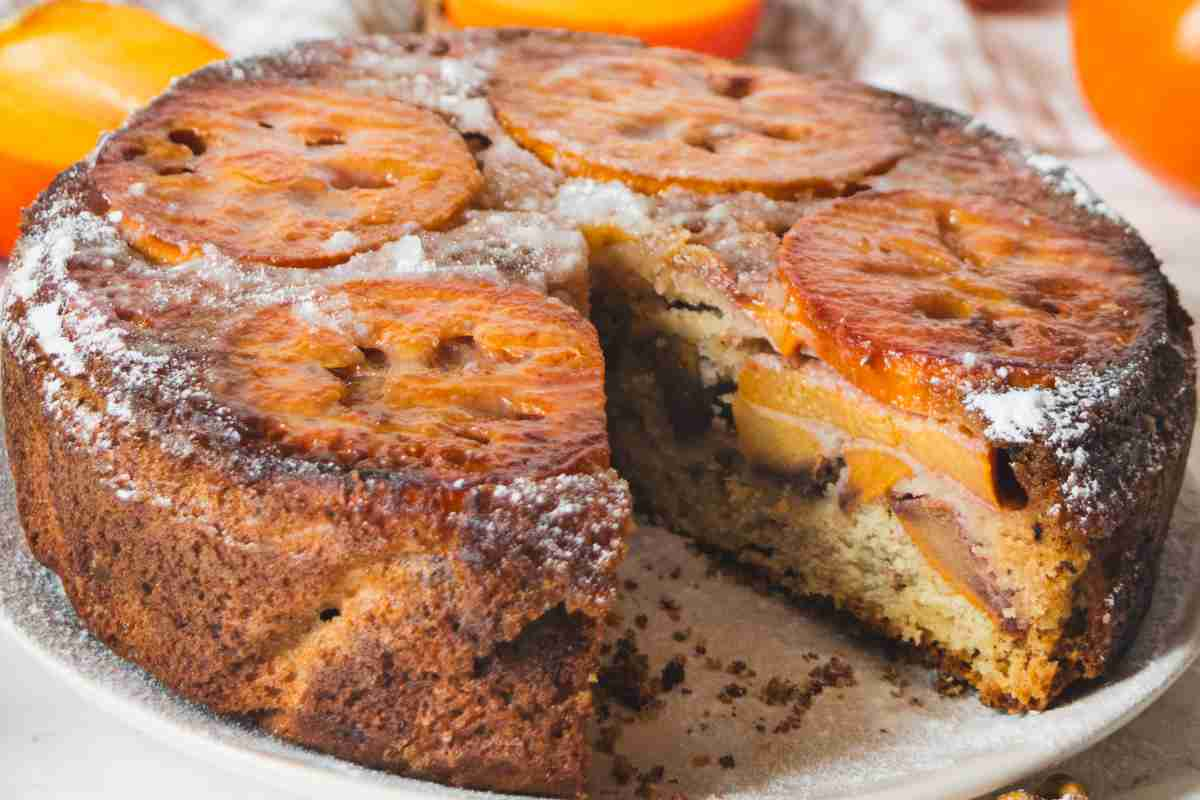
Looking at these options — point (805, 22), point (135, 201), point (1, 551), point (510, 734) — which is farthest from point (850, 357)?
point (805, 22)

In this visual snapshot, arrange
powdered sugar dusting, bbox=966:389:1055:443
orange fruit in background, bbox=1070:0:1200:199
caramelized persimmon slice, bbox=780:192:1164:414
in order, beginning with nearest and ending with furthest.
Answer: powdered sugar dusting, bbox=966:389:1055:443, caramelized persimmon slice, bbox=780:192:1164:414, orange fruit in background, bbox=1070:0:1200:199

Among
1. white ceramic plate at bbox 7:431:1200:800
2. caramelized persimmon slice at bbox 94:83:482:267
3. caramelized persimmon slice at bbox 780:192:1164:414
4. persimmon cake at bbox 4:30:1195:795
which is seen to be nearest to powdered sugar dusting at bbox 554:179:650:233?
persimmon cake at bbox 4:30:1195:795

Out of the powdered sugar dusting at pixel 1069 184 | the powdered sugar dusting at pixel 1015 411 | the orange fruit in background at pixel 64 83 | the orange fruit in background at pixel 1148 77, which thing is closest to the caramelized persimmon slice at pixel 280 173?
the orange fruit in background at pixel 64 83

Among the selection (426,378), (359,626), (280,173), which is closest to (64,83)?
(280,173)

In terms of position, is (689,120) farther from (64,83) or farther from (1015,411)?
(64,83)

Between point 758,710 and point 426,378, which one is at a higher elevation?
point 426,378

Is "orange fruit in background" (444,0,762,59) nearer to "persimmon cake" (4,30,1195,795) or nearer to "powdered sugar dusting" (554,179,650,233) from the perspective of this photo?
"persimmon cake" (4,30,1195,795)
